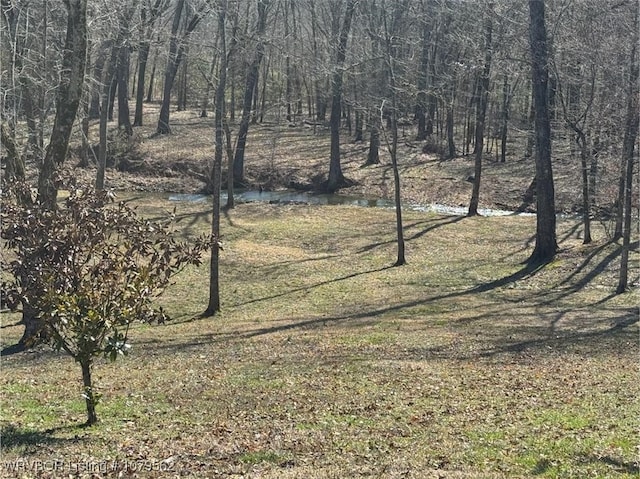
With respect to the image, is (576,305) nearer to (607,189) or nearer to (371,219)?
(607,189)

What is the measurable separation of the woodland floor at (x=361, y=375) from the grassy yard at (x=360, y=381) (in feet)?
0.11

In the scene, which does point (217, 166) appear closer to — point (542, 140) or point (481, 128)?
point (542, 140)

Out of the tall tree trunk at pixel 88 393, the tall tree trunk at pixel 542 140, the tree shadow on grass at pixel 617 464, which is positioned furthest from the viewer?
the tall tree trunk at pixel 542 140

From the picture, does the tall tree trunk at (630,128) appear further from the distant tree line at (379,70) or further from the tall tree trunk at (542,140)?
the tall tree trunk at (542,140)

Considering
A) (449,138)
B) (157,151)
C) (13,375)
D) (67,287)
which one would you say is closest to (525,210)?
(449,138)

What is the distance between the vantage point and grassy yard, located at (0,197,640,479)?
6.70 meters

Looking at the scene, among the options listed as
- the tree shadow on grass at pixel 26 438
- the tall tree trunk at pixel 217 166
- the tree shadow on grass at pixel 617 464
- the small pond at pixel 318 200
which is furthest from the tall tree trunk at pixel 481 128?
the tree shadow on grass at pixel 26 438

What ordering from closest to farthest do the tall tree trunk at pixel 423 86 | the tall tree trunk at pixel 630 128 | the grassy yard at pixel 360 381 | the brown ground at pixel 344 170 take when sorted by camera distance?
the grassy yard at pixel 360 381 < the tall tree trunk at pixel 630 128 < the brown ground at pixel 344 170 < the tall tree trunk at pixel 423 86

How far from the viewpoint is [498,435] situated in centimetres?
741

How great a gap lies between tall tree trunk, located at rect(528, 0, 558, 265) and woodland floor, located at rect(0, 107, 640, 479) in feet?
2.44

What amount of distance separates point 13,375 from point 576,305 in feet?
37.2

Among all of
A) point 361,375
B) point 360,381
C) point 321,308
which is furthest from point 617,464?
point 321,308

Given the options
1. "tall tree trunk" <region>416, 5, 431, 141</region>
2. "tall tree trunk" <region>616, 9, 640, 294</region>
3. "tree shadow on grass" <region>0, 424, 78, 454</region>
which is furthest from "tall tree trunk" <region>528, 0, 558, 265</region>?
"tall tree trunk" <region>416, 5, 431, 141</region>

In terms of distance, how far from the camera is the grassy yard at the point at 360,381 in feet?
22.0
